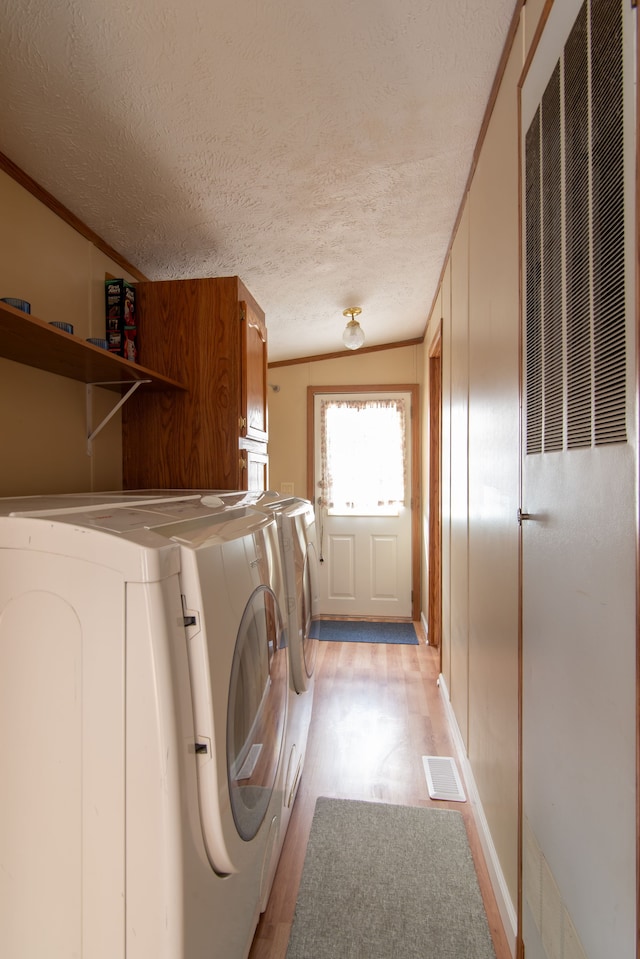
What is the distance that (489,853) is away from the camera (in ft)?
4.87

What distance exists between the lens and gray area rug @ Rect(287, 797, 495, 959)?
4.16ft

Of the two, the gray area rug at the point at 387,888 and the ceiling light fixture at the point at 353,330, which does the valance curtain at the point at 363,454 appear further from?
the gray area rug at the point at 387,888

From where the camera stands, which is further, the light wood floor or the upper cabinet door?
the upper cabinet door

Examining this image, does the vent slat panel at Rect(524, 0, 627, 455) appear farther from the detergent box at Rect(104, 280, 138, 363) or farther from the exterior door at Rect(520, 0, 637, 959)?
the detergent box at Rect(104, 280, 138, 363)

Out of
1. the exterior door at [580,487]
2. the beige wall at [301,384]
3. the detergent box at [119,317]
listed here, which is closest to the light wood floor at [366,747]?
the exterior door at [580,487]

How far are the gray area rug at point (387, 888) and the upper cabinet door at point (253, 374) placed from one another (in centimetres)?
156

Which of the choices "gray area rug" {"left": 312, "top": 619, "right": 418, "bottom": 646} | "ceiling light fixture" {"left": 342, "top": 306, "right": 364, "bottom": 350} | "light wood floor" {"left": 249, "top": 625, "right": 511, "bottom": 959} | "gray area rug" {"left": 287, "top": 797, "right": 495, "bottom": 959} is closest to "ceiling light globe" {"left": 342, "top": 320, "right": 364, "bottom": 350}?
"ceiling light fixture" {"left": 342, "top": 306, "right": 364, "bottom": 350}

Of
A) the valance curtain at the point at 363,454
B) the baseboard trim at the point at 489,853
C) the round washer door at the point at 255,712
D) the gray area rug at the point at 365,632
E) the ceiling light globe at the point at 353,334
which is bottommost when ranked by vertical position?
the gray area rug at the point at 365,632

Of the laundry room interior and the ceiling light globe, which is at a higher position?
the ceiling light globe

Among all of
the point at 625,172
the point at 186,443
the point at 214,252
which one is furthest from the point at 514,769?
the point at 214,252

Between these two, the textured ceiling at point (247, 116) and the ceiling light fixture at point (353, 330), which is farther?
the ceiling light fixture at point (353, 330)

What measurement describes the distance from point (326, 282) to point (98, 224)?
122 cm

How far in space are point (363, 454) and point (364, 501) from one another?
404 millimetres

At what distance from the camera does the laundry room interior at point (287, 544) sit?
26.4 inches
